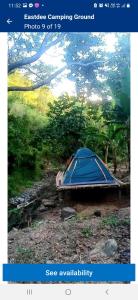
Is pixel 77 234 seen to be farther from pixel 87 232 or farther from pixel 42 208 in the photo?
pixel 42 208

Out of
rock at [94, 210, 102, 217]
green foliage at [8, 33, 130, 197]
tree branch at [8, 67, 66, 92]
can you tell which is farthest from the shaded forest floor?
tree branch at [8, 67, 66, 92]

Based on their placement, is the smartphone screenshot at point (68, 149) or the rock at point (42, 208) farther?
the rock at point (42, 208)

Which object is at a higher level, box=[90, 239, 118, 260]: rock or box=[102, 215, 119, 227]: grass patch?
box=[102, 215, 119, 227]: grass patch

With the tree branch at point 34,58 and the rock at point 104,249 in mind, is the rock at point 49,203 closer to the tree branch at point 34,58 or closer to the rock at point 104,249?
the rock at point 104,249

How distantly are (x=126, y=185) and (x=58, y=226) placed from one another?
324 mm

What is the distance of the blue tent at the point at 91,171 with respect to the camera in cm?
188

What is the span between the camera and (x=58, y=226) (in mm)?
1853

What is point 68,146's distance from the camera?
1.83 m

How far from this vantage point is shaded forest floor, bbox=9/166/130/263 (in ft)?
5.74

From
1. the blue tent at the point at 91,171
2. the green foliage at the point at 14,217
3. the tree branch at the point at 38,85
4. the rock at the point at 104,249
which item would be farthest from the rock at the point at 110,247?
the tree branch at the point at 38,85

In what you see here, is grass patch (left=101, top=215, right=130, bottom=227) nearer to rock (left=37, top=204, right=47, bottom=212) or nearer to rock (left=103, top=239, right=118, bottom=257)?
rock (left=103, top=239, right=118, bottom=257)

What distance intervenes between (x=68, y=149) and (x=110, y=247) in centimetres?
42

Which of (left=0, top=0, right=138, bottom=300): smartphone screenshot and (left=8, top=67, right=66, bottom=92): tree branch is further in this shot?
(left=8, top=67, right=66, bottom=92): tree branch

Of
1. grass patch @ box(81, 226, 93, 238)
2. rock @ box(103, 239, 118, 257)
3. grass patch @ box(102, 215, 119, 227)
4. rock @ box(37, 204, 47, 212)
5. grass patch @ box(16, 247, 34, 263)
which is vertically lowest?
grass patch @ box(16, 247, 34, 263)
